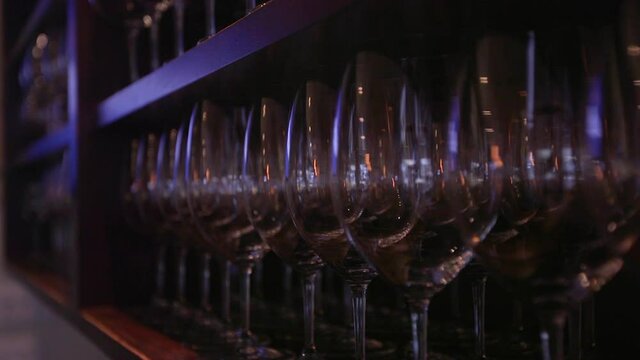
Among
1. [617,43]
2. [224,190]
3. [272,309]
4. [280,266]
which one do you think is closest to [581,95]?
[617,43]

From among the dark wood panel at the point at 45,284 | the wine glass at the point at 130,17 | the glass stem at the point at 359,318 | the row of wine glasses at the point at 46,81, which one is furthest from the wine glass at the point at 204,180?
the row of wine glasses at the point at 46,81

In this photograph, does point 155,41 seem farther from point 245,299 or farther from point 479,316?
point 479,316

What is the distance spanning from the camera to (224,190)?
2.23 feet

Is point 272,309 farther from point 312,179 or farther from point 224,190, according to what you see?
point 312,179

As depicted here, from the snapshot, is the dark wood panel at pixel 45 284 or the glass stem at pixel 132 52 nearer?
the glass stem at pixel 132 52

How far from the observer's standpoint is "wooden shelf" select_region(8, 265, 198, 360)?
0.67 m

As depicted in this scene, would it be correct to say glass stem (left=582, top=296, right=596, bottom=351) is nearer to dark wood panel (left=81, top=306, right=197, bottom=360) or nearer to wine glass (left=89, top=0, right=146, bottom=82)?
dark wood panel (left=81, top=306, right=197, bottom=360)

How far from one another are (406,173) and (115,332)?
487 millimetres

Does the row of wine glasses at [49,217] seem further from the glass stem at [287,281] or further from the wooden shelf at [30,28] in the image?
the glass stem at [287,281]

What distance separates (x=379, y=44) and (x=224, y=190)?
0.74 ft

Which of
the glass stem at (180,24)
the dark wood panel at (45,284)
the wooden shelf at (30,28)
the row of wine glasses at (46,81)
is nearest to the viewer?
the glass stem at (180,24)

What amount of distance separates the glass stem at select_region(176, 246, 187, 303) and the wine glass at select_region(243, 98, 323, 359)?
1.33 ft

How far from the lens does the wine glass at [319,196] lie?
0.49 m

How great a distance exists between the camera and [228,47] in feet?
1.82
